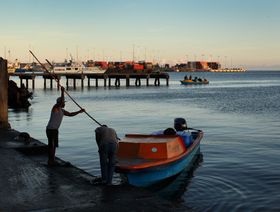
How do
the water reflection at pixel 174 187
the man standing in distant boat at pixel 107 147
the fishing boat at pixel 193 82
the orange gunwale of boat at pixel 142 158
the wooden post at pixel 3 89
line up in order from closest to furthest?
the man standing in distant boat at pixel 107 147 → the orange gunwale of boat at pixel 142 158 → the water reflection at pixel 174 187 → the wooden post at pixel 3 89 → the fishing boat at pixel 193 82

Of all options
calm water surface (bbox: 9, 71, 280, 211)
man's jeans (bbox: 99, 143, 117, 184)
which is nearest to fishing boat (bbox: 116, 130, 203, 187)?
calm water surface (bbox: 9, 71, 280, 211)

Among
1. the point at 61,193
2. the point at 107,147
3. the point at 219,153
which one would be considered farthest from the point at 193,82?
the point at 61,193

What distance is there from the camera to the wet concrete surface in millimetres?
9630

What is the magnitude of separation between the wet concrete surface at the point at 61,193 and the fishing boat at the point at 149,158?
142 cm

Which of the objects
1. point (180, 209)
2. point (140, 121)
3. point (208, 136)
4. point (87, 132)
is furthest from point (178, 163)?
point (140, 121)

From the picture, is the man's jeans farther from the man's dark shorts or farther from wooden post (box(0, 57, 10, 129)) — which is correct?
wooden post (box(0, 57, 10, 129))

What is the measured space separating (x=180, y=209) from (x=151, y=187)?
16.0 feet

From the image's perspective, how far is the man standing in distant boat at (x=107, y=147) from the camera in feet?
37.9

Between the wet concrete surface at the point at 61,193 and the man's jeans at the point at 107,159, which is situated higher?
the man's jeans at the point at 107,159

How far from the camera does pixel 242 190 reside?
15312 mm

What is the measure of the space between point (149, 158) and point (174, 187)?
204cm

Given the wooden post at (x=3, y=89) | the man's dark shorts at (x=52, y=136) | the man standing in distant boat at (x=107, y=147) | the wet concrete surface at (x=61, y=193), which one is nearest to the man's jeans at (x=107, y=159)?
the man standing in distant boat at (x=107, y=147)

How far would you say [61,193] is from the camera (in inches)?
426

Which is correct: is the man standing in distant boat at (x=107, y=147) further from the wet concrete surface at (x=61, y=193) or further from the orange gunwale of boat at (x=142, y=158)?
the orange gunwale of boat at (x=142, y=158)
